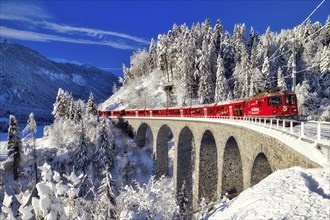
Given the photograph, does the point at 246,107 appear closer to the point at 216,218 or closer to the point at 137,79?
the point at 216,218

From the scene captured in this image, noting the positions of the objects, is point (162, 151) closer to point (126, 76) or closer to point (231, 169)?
point (231, 169)

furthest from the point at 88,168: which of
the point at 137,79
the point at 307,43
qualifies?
the point at 307,43

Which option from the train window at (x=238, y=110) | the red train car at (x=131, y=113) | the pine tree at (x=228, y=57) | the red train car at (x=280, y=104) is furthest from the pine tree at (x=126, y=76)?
the red train car at (x=280, y=104)

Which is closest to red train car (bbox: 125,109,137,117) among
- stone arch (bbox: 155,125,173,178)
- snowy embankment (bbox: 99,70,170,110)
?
stone arch (bbox: 155,125,173,178)

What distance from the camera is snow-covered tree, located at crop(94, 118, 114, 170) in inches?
1962

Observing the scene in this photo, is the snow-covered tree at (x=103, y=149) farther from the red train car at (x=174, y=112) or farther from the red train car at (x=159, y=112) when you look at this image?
the red train car at (x=174, y=112)

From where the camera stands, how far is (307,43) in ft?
283

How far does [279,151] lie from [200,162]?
60.5 feet

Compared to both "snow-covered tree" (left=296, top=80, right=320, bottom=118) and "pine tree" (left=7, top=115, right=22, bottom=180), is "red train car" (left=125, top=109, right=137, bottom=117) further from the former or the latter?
"snow-covered tree" (left=296, top=80, right=320, bottom=118)

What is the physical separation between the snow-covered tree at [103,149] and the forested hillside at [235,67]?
13.9 meters

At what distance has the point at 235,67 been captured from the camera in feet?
235

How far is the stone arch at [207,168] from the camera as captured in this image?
31.8 meters

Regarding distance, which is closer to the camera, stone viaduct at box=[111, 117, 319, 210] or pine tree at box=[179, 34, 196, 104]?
stone viaduct at box=[111, 117, 319, 210]

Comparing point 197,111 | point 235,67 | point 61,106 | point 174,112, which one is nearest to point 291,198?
point 197,111
